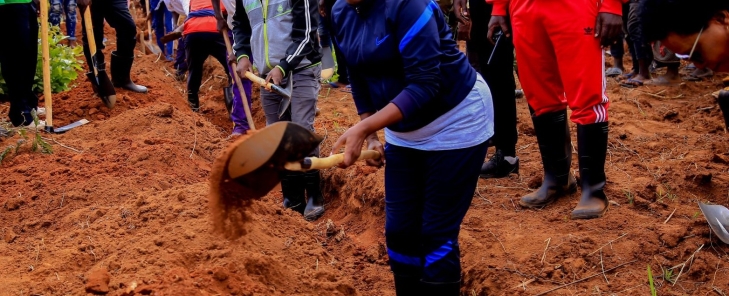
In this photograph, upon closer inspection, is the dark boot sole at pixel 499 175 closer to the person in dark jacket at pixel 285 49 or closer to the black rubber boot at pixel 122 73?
the person in dark jacket at pixel 285 49

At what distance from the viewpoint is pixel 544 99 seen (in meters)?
4.50

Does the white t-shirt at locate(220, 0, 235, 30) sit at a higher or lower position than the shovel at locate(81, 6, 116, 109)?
higher

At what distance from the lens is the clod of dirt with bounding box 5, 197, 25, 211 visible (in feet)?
17.0

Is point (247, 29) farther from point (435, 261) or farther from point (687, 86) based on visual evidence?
point (687, 86)

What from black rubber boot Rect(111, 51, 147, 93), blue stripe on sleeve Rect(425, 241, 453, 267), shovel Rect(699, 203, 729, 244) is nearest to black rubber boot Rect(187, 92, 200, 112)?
black rubber boot Rect(111, 51, 147, 93)

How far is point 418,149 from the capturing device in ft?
10.5

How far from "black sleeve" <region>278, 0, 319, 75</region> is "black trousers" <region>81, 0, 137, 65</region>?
10.4 feet

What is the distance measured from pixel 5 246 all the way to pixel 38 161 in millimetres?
1639

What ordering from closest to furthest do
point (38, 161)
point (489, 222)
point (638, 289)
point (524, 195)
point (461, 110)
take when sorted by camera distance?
point (461, 110)
point (638, 289)
point (489, 222)
point (524, 195)
point (38, 161)

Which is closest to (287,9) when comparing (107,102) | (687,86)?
(107,102)

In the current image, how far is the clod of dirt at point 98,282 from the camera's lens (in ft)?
11.4

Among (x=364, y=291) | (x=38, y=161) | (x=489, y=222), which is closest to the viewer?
(x=364, y=291)

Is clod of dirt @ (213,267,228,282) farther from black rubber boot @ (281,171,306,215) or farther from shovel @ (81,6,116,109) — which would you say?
shovel @ (81,6,116,109)

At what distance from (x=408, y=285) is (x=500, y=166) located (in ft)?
7.08
